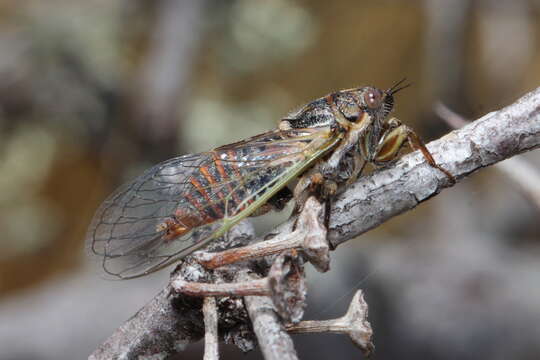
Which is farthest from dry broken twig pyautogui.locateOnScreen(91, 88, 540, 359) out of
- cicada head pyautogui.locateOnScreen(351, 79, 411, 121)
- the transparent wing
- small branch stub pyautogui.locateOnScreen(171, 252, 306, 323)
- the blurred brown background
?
the blurred brown background

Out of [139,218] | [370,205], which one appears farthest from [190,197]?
[370,205]

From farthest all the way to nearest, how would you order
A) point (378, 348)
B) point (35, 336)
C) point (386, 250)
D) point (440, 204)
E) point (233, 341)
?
point (440, 204)
point (386, 250)
point (35, 336)
point (378, 348)
point (233, 341)

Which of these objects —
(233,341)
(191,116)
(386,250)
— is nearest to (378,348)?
(386,250)

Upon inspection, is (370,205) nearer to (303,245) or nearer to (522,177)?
(303,245)

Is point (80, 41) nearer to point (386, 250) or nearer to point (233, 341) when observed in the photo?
point (386, 250)

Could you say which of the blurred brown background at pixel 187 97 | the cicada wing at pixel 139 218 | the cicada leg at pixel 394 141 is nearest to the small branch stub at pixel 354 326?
the cicada leg at pixel 394 141

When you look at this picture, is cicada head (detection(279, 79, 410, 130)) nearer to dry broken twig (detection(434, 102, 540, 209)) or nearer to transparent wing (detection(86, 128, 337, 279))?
transparent wing (detection(86, 128, 337, 279))
